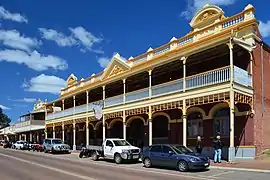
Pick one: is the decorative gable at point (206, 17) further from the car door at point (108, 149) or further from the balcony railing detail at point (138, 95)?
the car door at point (108, 149)

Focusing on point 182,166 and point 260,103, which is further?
point 260,103

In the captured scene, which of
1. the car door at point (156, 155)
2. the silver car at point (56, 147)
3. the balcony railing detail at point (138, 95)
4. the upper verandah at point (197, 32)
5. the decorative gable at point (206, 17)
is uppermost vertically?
the decorative gable at point (206, 17)

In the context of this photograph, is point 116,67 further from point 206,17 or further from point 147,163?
point 147,163

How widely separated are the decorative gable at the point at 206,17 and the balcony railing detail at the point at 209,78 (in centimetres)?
541

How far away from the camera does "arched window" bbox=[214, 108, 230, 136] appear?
82.7ft

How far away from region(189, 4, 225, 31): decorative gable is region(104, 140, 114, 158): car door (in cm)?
1147

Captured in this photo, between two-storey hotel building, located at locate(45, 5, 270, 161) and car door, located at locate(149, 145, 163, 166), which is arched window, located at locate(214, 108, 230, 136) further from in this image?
car door, located at locate(149, 145, 163, 166)

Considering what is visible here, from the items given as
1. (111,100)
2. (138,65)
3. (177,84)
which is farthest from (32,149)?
(177,84)

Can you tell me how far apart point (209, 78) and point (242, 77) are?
6.93 feet

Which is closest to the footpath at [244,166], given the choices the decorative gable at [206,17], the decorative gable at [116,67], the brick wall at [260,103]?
the brick wall at [260,103]

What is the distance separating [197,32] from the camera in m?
27.8

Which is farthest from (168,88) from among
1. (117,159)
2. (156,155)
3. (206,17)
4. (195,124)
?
(156,155)

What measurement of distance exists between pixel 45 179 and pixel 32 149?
1469 inches

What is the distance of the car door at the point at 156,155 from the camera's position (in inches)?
820
